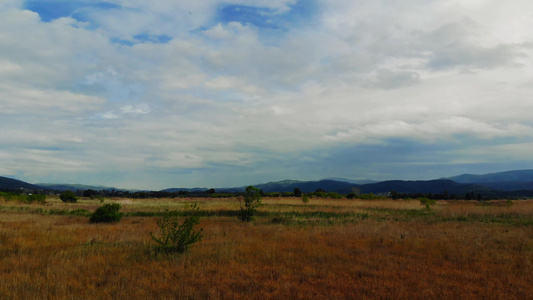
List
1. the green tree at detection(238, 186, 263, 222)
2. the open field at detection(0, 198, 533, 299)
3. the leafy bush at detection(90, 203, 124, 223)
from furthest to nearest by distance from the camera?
the green tree at detection(238, 186, 263, 222) → the leafy bush at detection(90, 203, 124, 223) → the open field at detection(0, 198, 533, 299)

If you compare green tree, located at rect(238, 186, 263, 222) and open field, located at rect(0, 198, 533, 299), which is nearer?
open field, located at rect(0, 198, 533, 299)

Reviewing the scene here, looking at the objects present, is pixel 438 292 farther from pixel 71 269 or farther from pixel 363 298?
pixel 71 269

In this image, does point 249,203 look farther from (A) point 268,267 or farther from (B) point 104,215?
(A) point 268,267

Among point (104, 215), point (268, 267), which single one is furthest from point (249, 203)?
point (268, 267)

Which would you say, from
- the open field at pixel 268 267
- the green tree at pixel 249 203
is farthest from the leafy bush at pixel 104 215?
the green tree at pixel 249 203

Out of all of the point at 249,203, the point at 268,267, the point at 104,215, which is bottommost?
the point at 268,267

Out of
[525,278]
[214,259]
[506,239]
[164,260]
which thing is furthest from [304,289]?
[506,239]

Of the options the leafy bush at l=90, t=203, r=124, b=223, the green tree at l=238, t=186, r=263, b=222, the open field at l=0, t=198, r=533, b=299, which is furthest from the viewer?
the green tree at l=238, t=186, r=263, b=222

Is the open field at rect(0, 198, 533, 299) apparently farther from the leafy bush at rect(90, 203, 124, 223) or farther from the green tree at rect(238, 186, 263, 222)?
the green tree at rect(238, 186, 263, 222)

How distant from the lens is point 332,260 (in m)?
11.2

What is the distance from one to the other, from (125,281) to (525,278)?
11.4 meters

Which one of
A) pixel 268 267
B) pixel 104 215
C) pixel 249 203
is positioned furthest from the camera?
pixel 249 203

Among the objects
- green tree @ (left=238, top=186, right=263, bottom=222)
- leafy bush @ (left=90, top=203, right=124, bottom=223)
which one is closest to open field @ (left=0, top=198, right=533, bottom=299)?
leafy bush @ (left=90, top=203, right=124, bottom=223)

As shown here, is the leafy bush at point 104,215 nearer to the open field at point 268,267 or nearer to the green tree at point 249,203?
the open field at point 268,267
